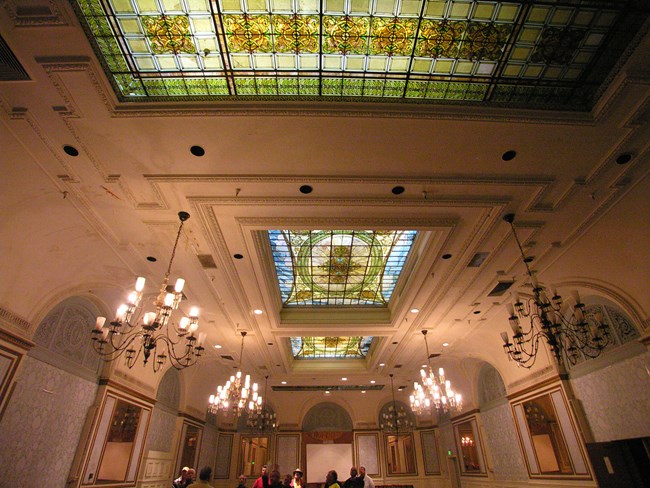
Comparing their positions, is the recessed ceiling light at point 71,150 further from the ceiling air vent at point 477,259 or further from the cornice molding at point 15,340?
the ceiling air vent at point 477,259

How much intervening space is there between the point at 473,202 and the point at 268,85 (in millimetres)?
3267

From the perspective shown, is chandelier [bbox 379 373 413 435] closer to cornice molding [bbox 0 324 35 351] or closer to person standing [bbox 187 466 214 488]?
person standing [bbox 187 466 214 488]

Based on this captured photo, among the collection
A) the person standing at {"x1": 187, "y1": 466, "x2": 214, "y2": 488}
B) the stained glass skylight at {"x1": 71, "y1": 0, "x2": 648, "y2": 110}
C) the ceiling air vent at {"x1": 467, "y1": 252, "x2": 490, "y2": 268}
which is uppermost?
the stained glass skylight at {"x1": 71, "y1": 0, "x2": 648, "y2": 110}

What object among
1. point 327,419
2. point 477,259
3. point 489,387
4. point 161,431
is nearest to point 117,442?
point 161,431

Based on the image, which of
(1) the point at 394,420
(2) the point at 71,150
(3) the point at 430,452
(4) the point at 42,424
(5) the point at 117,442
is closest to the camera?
(2) the point at 71,150

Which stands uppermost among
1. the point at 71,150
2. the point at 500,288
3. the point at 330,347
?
the point at 330,347

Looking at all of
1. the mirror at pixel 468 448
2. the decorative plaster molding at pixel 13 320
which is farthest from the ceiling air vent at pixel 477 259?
the mirror at pixel 468 448

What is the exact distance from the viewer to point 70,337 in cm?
678

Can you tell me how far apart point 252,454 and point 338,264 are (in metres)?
12.1

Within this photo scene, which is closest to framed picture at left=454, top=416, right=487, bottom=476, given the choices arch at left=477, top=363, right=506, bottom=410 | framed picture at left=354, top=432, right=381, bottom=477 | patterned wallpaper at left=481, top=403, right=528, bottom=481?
patterned wallpaper at left=481, top=403, right=528, bottom=481

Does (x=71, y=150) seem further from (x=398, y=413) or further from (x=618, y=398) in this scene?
(x=398, y=413)

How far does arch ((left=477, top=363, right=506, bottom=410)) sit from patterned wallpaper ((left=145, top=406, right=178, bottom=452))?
1015 centimetres

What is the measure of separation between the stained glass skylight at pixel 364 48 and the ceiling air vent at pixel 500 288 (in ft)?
13.4

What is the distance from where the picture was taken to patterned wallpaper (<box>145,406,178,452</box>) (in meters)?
9.79
